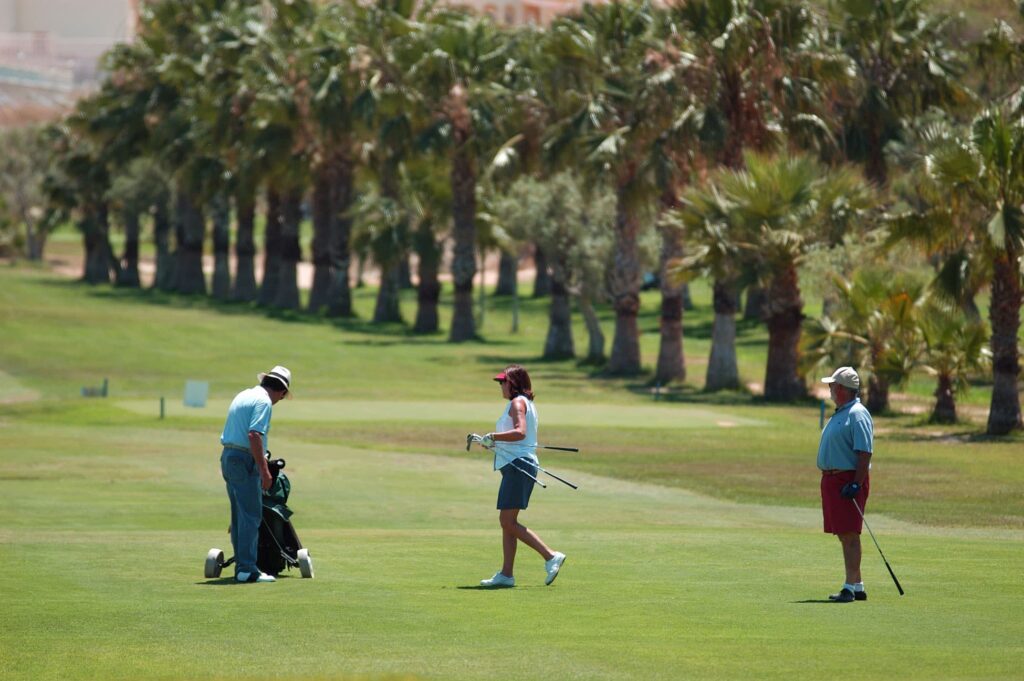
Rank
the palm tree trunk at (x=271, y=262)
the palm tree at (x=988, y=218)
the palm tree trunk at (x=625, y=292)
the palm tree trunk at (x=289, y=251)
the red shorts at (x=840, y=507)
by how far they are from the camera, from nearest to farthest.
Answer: the red shorts at (x=840, y=507) → the palm tree at (x=988, y=218) → the palm tree trunk at (x=625, y=292) → the palm tree trunk at (x=289, y=251) → the palm tree trunk at (x=271, y=262)

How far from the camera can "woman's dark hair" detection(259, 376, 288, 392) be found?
46.0 feet

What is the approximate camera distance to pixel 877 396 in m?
39.3

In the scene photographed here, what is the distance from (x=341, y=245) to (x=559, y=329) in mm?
19411

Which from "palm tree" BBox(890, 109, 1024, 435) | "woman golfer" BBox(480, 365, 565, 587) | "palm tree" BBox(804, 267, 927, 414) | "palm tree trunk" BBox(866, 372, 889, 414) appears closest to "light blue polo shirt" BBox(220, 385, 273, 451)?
"woman golfer" BBox(480, 365, 565, 587)

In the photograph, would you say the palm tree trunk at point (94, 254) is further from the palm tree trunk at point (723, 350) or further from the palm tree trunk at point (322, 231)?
the palm tree trunk at point (723, 350)

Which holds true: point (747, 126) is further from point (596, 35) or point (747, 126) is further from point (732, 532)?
point (732, 532)

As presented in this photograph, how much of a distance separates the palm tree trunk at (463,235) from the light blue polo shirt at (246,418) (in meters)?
47.2

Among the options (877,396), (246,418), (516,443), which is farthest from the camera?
(877,396)

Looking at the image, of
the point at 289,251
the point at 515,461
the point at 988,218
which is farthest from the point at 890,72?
the point at 515,461

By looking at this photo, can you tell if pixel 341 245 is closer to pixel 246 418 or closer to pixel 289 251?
pixel 289 251

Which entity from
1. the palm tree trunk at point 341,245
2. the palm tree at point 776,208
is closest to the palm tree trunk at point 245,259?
the palm tree trunk at point 341,245

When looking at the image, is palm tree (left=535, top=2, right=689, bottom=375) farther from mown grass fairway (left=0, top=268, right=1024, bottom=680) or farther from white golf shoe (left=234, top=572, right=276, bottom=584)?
white golf shoe (left=234, top=572, right=276, bottom=584)

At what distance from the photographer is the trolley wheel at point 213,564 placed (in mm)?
14320

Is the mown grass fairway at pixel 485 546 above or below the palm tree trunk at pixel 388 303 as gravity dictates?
above
